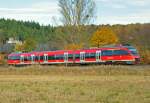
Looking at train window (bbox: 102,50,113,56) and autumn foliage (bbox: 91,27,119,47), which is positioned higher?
autumn foliage (bbox: 91,27,119,47)

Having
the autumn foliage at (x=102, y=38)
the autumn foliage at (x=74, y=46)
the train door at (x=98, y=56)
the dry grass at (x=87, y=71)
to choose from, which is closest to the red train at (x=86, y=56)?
the train door at (x=98, y=56)

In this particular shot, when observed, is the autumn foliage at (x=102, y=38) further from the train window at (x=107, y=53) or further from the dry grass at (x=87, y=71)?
the dry grass at (x=87, y=71)

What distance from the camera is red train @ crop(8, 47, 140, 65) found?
5416 cm

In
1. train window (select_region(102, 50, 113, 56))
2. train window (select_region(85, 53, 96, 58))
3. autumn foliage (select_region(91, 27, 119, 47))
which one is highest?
autumn foliage (select_region(91, 27, 119, 47))

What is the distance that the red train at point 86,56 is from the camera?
54156mm

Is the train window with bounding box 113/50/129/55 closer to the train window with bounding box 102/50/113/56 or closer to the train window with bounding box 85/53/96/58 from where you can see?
the train window with bounding box 102/50/113/56

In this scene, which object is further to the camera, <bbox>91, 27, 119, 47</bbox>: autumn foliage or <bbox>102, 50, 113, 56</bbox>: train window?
<bbox>91, 27, 119, 47</bbox>: autumn foliage

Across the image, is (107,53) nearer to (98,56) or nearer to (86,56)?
(98,56)

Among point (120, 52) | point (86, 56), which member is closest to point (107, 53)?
point (120, 52)

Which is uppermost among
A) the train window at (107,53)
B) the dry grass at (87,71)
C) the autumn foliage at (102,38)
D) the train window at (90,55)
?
the autumn foliage at (102,38)

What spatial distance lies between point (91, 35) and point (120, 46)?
26496mm

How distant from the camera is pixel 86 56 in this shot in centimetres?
5731

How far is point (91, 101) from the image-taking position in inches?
599

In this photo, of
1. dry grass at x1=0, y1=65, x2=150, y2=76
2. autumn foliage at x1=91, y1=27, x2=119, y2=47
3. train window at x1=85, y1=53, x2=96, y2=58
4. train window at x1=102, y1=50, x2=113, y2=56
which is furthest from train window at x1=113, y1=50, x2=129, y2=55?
autumn foliage at x1=91, y1=27, x2=119, y2=47
